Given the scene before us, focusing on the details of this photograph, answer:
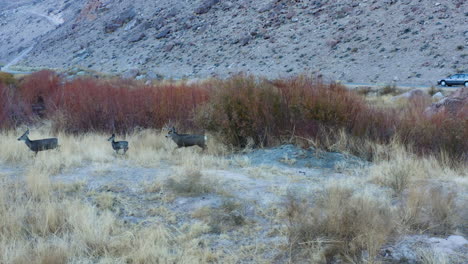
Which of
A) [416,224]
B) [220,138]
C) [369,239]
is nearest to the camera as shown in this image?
[369,239]

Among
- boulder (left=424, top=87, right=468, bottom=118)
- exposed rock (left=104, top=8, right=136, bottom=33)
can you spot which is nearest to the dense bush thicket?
boulder (left=424, top=87, right=468, bottom=118)

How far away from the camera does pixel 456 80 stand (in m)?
28.3

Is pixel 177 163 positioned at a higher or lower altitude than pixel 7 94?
lower

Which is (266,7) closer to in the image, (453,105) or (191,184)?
(453,105)

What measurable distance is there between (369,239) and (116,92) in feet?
41.0

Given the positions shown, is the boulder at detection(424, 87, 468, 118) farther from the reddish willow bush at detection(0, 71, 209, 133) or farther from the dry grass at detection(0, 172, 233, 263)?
the dry grass at detection(0, 172, 233, 263)

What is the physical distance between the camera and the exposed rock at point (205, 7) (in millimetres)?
49719

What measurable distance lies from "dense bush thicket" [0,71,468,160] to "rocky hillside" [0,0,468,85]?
36.0 feet

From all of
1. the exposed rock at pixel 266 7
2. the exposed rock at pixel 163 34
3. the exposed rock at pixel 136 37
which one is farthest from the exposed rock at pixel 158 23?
the exposed rock at pixel 266 7

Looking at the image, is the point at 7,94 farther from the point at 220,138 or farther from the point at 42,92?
the point at 220,138

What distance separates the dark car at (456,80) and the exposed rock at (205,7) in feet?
89.9

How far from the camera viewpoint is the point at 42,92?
18.5 m

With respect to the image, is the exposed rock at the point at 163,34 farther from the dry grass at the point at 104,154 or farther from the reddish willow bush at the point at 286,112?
the reddish willow bush at the point at 286,112

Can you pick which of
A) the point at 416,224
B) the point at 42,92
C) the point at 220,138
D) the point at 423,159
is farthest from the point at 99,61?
the point at 416,224
